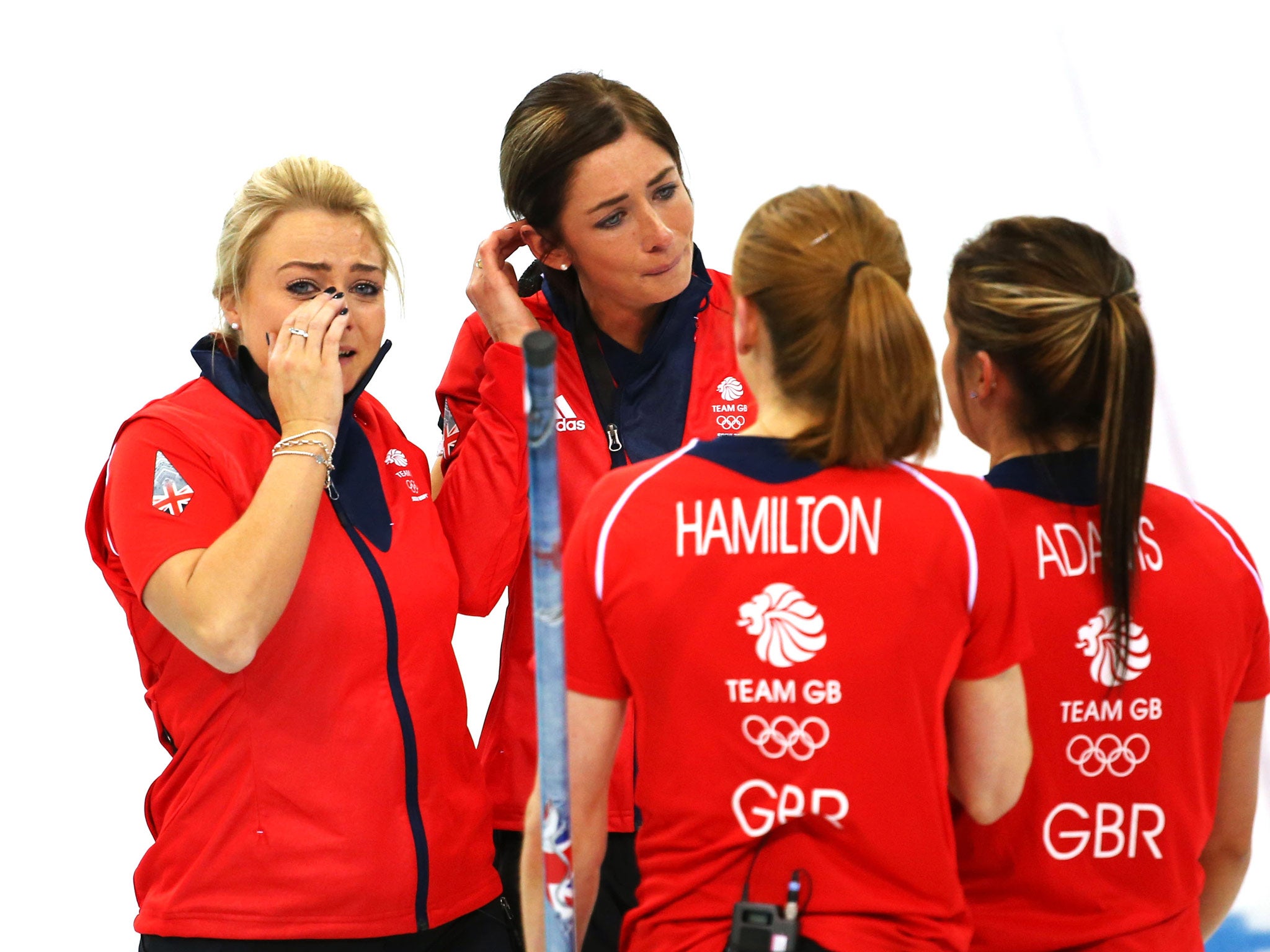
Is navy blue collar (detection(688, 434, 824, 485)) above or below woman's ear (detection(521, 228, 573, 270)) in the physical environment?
below

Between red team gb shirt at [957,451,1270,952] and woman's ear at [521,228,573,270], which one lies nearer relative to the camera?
red team gb shirt at [957,451,1270,952]

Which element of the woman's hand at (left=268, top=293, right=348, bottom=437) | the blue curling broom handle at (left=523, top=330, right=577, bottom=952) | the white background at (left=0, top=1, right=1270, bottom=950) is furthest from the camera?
the white background at (left=0, top=1, right=1270, bottom=950)

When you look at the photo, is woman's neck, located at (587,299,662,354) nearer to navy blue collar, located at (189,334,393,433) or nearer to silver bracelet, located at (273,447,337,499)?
navy blue collar, located at (189,334,393,433)

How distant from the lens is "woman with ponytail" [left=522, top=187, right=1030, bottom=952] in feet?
3.56

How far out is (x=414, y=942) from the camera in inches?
62.3

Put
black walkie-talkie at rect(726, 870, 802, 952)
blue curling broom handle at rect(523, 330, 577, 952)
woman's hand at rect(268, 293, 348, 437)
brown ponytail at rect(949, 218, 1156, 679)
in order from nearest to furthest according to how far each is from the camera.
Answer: blue curling broom handle at rect(523, 330, 577, 952) < black walkie-talkie at rect(726, 870, 802, 952) < brown ponytail at rect(949, 218, 1156, 679) < woman's hand at rect(268, 293, 348, 437)

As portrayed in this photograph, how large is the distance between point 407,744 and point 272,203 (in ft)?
2.18

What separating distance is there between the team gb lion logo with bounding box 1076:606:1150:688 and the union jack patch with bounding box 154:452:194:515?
924mm

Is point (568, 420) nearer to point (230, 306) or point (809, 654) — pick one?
point (230, 306)

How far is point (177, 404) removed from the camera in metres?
1.57

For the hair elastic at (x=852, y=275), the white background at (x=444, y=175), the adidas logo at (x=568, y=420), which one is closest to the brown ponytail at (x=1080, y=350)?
the hair elastic at (x=852, y=275)

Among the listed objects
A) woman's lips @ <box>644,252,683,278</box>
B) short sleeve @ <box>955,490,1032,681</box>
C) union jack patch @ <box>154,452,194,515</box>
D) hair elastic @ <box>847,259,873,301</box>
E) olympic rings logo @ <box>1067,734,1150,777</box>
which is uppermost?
woman's lips @ <box>644,252,683,278</box>

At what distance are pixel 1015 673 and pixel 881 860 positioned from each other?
193 millimetres

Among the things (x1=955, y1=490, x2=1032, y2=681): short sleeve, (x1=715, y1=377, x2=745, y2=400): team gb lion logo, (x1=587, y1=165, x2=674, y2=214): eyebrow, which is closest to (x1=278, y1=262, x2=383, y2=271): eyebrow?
(x1=587, y1=165, x2=674, y2=214): eyebrow
